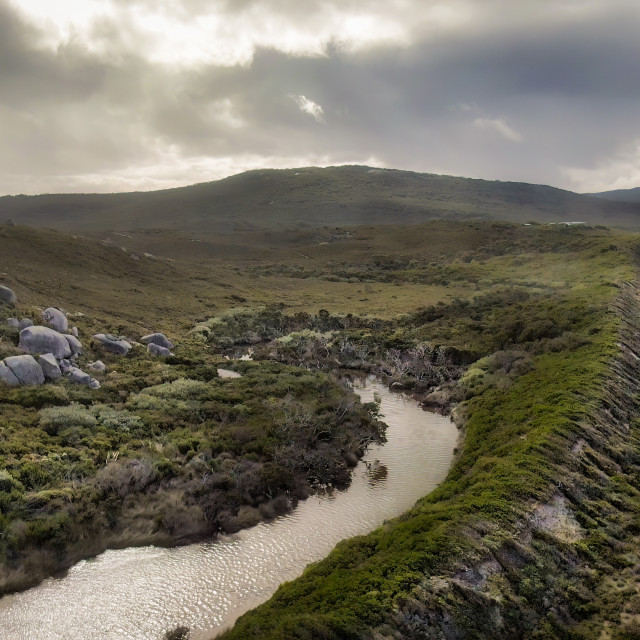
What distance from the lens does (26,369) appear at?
74.5 ft

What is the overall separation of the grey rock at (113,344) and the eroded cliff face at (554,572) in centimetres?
2477

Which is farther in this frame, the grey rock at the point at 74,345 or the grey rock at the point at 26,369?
the grey rock at the point at 74,345

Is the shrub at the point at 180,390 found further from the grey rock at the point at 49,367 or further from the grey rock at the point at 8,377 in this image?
the grey rock at the point at 8,377

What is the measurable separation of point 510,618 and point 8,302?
32810 mm

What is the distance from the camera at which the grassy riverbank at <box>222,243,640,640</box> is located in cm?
986

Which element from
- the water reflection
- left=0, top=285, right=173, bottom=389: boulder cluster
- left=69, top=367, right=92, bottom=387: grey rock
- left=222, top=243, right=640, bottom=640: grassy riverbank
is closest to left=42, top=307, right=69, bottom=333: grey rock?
left=0, top=285, right=173, bottom=389: boulder cluster

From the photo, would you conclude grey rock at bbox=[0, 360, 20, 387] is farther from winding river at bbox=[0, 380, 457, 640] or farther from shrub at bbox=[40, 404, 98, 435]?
winding river at bbox=[0, 380, 457, 640]

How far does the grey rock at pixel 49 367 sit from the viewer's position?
23656mm

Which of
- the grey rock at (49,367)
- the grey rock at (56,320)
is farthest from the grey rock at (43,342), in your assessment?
the grey rock at (56,320)

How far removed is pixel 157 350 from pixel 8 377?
11070 mm

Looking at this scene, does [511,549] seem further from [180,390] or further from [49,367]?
[49,367]

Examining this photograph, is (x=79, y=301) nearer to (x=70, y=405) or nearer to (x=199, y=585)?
(x=70, y=405)

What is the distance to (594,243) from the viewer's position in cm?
8106

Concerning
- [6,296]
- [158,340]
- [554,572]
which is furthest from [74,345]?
[554,572]
